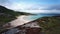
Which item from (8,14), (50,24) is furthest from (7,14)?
(50,24)

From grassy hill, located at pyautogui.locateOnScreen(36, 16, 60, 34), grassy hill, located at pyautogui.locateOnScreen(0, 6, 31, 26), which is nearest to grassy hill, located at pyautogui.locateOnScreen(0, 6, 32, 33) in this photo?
grassy hill, located at pyautogui.locateOnScreen(0, 6, 31, 26)

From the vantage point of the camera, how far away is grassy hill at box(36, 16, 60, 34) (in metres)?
1.92

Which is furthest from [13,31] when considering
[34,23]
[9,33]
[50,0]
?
[50,0]

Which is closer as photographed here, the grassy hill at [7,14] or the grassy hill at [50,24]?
the grassy hill at [50,24]

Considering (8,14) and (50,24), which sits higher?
(8,14)

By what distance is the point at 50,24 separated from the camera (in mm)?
1961

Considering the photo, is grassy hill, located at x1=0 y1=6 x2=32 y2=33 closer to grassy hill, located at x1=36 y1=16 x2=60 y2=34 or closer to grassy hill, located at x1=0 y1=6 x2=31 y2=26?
grassy hill, located at x1=0 y1=6 x2=31 y2=26

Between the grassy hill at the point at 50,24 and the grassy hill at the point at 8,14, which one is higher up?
the grassy hill at the point at 8,14

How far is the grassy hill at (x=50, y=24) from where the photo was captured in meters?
1.92

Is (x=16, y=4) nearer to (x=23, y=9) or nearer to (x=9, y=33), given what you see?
(x=23, y=9)

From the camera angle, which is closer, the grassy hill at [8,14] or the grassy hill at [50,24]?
the grassy hill at [50,24]

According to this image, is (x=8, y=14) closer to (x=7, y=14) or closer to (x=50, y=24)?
(x=7, y=14)

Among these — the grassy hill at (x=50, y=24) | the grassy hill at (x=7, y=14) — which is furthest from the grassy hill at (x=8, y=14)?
the grassy hill at (x=50, y=24)

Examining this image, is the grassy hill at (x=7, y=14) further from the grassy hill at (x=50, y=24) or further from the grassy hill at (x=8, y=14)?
the grassy hill at (x=50, y=24)
